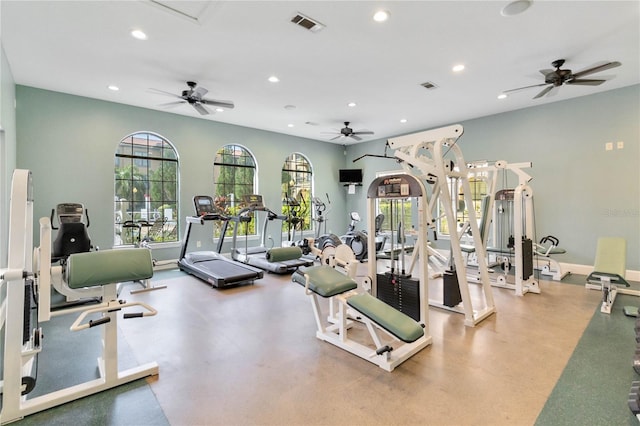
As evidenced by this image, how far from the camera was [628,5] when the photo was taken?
Result: 10.5 ft

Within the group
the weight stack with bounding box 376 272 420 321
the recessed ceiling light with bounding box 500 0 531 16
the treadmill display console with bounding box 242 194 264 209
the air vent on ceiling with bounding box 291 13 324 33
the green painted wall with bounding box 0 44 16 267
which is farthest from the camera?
the treadmill display console with bounding box 242 194 264 209

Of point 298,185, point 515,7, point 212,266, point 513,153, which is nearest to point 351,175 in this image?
point 298,185

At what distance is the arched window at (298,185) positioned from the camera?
9141 millimetres

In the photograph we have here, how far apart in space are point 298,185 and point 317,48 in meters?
5.76

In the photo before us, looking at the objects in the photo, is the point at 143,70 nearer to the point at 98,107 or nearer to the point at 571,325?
the point at 98,107

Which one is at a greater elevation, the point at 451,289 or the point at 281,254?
the point at 281,254

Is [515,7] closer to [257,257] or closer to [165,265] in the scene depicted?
[257,257]

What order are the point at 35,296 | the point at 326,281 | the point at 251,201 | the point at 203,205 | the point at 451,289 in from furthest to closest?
1. the point at 251,201
2. the point at 203,205
3. the point at 451,289
4. the point at 326,281
5. the point at 35,296

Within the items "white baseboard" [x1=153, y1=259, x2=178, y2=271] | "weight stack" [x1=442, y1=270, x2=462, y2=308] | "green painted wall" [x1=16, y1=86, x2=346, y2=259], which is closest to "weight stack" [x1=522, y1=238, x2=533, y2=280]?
"weight stack" [x1=442, y1=270, x2=462, y2=308]

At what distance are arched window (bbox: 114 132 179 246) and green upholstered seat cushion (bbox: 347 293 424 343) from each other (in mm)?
5186

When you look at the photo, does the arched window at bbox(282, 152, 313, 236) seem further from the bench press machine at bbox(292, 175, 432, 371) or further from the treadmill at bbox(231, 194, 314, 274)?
the bench press machine at bbox(292, 175, 432, 371)

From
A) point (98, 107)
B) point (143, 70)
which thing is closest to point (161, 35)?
point (143, 70)

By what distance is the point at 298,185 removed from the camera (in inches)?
378

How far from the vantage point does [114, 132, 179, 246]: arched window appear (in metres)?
6.50
